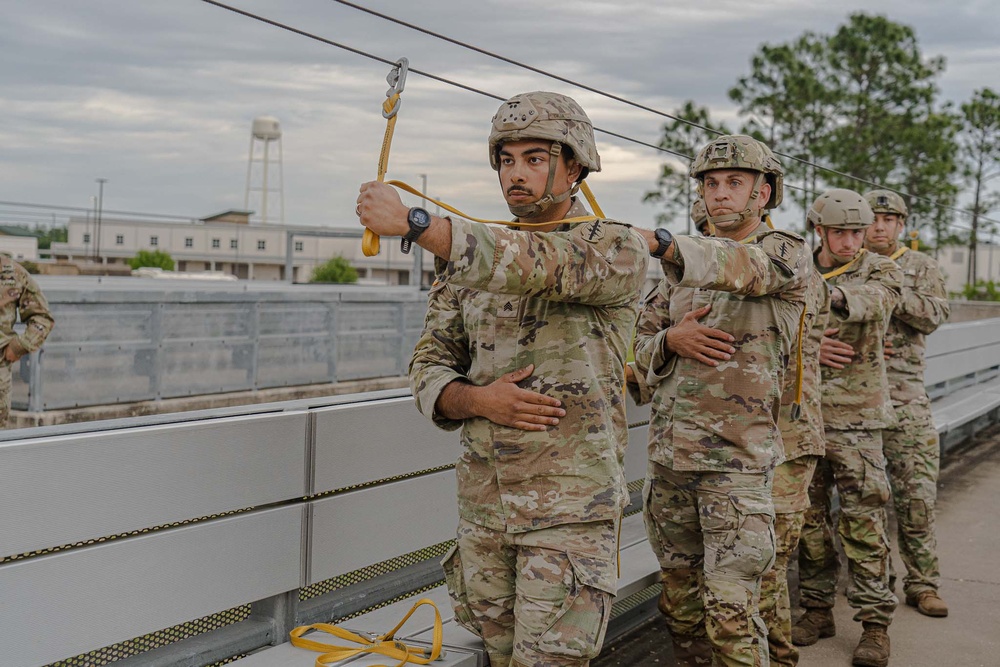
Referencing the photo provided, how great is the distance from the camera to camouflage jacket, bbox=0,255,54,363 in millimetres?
7805

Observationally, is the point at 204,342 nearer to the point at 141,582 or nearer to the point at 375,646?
the point at 375,646

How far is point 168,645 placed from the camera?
143 inches

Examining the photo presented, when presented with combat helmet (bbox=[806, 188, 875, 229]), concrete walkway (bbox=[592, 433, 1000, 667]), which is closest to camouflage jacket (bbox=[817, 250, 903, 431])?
combat helmet (bbox=[806, 188, 875, 229])

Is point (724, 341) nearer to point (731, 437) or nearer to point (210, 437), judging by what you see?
point (731, 437)

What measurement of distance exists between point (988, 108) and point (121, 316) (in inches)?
1832

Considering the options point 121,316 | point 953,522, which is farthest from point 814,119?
point 953,522

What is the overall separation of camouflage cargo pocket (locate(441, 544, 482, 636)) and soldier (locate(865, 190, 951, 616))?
12.6ft

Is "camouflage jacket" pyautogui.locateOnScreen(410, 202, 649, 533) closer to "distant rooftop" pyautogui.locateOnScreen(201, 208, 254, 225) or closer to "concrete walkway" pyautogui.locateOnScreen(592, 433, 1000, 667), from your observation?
"concrete walkway" pyautogui.locateOnScreen(592, 433, 1000, 667)

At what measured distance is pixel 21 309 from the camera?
26.7ft

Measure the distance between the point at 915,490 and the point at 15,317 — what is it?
20.4 ft

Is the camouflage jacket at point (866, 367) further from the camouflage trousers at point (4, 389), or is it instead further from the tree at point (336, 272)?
the tree at point (336, 272)

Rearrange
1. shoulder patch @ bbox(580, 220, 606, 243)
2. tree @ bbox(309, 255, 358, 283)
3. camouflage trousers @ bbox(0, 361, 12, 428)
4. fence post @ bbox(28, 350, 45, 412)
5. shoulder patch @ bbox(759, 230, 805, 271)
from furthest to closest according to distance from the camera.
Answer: tree @ bbox(309, 255, 358, 283)
fence post @ bbox(28, 350, 45, 412)
camouflage trousers @ bbox(0, 361, 12, 428)
shoulder patch @ bbox(759, 230, 805, 271)
shoulder patch @ bbox(580, 220, 606, 243)

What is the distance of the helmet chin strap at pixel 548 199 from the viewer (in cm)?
316

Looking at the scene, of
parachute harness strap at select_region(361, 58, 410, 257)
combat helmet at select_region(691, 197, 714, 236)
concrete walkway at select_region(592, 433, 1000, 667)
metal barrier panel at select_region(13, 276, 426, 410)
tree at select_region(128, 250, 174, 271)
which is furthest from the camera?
tree at select_region(128, 250, 174, 271)
